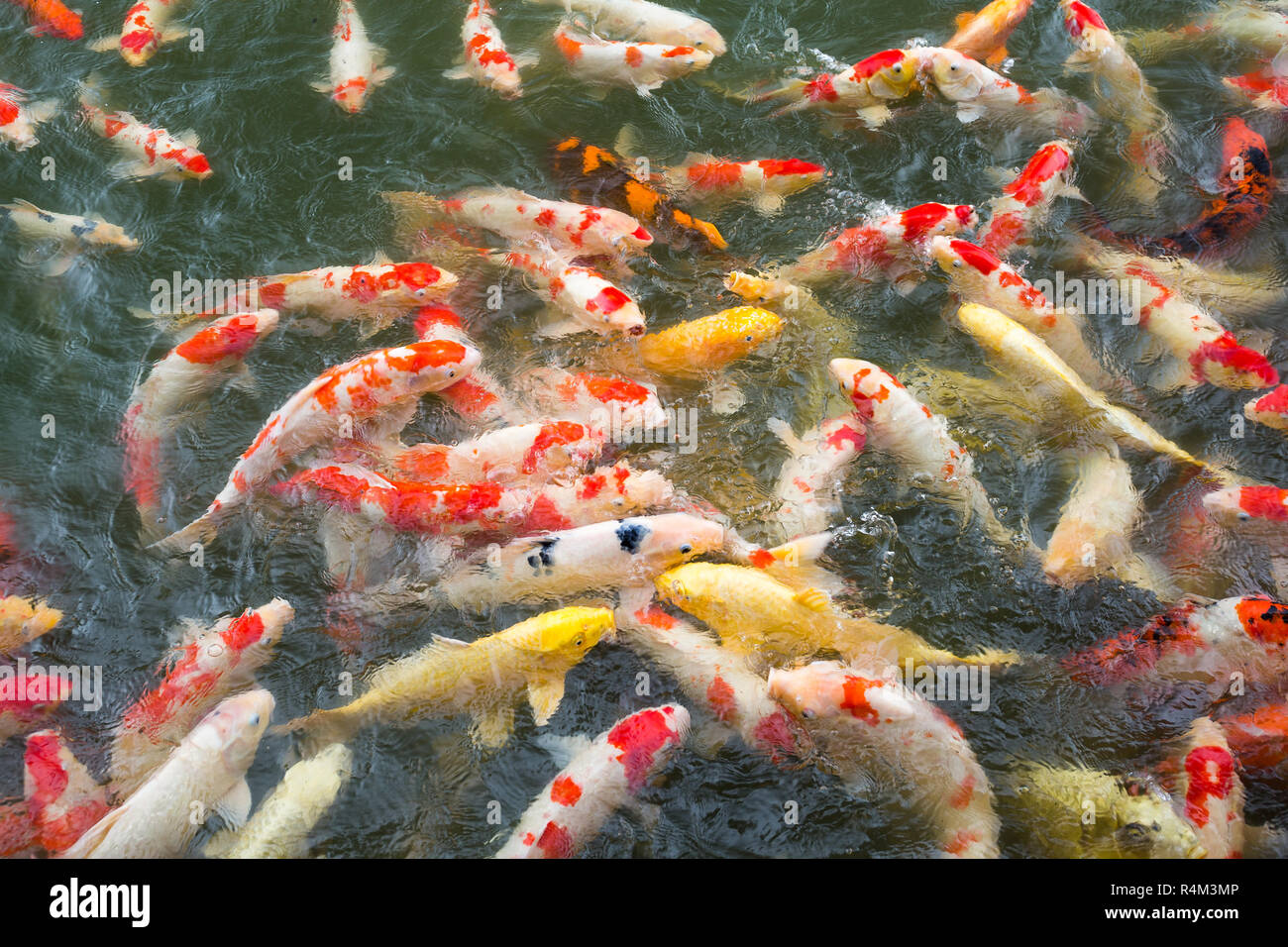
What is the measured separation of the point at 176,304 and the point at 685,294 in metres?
3.49

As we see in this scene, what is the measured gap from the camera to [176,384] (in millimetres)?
5773

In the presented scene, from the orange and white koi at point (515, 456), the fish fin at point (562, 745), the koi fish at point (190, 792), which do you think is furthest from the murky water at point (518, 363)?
the orange and white koi at point (515, 456)

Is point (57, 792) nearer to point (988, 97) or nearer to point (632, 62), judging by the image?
point (632, 62)

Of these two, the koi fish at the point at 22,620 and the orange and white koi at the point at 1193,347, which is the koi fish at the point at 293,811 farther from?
the orange and white koi at the point at 1193,347

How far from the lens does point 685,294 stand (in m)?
6.32

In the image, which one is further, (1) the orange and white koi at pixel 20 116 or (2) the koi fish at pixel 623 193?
(1) the orange and white koi at pixel 20 116

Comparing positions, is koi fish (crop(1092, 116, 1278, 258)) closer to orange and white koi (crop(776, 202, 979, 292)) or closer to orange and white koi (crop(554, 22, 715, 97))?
orange and white koi (crop(776, 202, 979, 292))

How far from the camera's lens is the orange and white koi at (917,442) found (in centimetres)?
522

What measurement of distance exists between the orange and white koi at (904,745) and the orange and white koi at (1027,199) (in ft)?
11.7

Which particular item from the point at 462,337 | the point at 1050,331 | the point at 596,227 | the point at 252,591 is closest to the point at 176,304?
the point at 462,337

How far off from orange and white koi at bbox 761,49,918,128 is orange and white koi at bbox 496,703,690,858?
5122mm

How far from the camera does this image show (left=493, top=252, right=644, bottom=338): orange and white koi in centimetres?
588

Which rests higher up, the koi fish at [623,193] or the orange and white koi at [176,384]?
the koi fish at [623,193]

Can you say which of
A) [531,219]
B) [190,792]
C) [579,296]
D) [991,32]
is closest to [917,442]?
[579,296]
